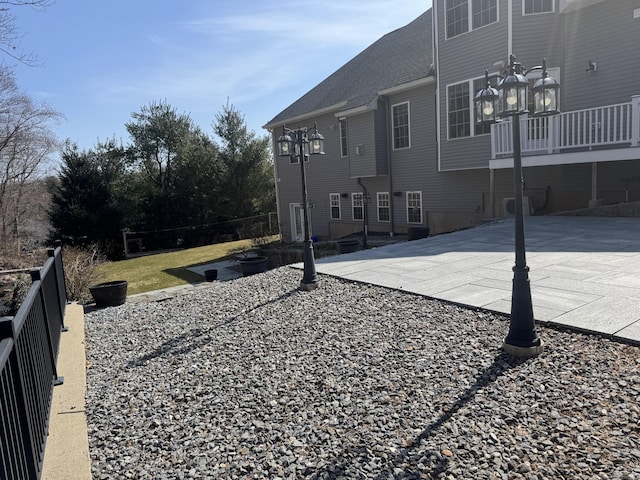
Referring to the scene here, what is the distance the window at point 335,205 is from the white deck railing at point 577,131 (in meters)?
8.34

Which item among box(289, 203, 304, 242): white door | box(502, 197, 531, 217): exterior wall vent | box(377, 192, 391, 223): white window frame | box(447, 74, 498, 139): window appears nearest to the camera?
box(502, 197, 531, 217): exterior wall vent

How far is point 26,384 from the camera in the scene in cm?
290

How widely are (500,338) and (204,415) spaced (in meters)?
2.75

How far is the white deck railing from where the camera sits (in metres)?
9.77

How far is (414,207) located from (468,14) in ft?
20.5

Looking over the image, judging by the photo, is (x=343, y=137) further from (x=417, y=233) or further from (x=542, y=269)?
(x=542, y=269)

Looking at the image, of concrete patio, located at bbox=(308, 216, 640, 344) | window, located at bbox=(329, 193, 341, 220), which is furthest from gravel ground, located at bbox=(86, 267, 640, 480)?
window, located at bbox=(329, 193, 341, 220)

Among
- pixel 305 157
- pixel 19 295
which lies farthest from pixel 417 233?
A: pixel 19 295

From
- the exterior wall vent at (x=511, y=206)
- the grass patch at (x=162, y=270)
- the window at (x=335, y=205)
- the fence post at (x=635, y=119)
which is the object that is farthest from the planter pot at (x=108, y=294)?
the window at (x=335, y=205)

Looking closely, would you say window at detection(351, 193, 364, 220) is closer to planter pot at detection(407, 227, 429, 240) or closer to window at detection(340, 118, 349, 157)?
window at detection(340, 118, 349, 157)

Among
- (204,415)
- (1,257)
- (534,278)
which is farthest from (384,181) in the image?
(204,415)

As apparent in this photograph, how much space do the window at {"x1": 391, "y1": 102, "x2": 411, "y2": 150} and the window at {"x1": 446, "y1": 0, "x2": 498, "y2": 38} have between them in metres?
2.93

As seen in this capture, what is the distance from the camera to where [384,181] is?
16984 mm

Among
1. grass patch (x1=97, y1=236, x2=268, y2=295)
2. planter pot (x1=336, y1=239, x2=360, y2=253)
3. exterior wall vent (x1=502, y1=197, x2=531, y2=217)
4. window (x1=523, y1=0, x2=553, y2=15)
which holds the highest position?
window (x1=523, y1=0, x2=553, y2=15)
